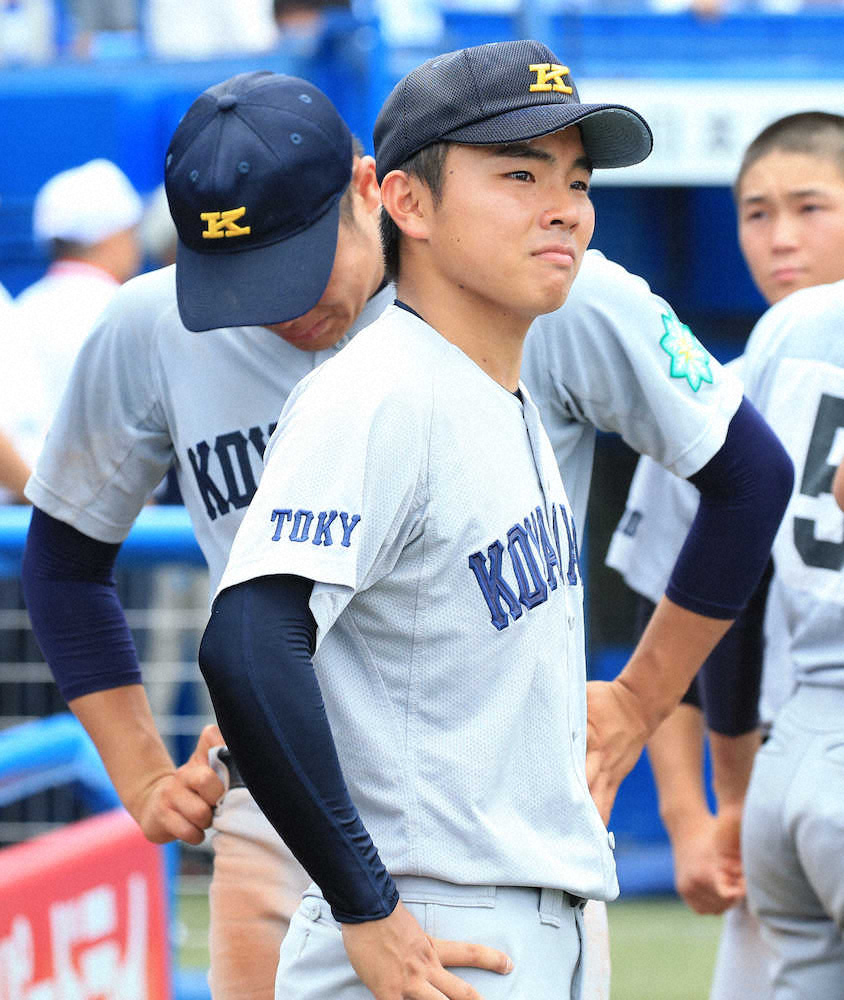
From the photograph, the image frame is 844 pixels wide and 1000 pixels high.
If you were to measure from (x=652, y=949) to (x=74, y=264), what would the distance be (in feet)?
10.1

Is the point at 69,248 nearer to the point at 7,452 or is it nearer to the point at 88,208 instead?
the point at 88,208

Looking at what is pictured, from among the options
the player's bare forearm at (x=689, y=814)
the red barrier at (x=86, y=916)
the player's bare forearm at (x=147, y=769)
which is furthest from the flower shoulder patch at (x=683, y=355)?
the red barrier at (x=86, y=916)

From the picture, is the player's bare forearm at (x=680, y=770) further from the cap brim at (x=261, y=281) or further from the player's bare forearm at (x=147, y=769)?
the cap brim at (x=261, y=281)

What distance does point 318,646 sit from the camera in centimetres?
189

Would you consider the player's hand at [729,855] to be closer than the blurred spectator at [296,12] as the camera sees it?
Yes

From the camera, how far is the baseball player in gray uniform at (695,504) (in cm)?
314

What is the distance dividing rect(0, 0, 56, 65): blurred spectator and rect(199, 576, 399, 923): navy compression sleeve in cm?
589

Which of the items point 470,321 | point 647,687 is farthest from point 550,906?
point 470,321

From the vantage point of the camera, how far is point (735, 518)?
2.47 meters

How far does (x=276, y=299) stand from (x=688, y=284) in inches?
195

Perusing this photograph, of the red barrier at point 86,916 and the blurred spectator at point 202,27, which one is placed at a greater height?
the blurred spectator at point 202,27

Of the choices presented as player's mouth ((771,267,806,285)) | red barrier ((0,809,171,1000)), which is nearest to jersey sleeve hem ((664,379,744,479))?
player's mouth ((771,267,806,285))

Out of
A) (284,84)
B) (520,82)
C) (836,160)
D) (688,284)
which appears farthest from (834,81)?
(520,82)

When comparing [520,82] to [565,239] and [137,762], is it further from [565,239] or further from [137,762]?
[137,762]
